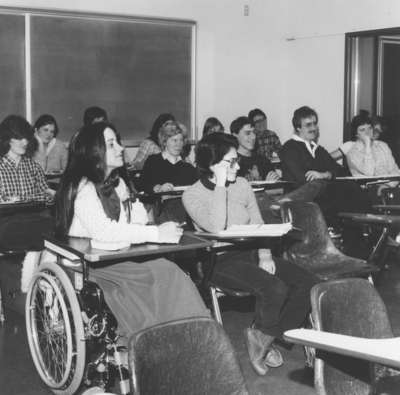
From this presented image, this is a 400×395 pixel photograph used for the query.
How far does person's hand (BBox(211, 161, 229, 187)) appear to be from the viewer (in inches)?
Answer: 149

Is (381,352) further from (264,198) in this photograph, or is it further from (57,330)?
(264,198)

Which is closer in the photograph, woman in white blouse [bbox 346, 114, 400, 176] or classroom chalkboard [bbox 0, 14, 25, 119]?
woman in white blouse [bbox 346, 114, 400, 176]

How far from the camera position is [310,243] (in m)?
4.24

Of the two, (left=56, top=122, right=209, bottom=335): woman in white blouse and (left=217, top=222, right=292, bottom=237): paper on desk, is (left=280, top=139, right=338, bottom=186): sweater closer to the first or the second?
(left=217, top=222, right=292, bottom=237): paper on desk

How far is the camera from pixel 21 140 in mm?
5027

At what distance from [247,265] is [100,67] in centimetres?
443

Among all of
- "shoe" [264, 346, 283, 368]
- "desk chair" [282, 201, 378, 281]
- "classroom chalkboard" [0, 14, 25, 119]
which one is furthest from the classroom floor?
"classroom chalkboard" [0, 14, 25, 119]

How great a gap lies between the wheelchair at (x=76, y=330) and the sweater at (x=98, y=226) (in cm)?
16

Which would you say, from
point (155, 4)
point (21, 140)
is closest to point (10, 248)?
point (21, 140)

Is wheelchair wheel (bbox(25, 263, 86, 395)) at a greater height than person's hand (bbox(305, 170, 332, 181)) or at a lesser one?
lesser

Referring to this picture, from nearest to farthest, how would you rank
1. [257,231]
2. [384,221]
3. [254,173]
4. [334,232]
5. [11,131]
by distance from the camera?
[257,231] → [384,221] → [11,131] → [334,232] → [254,173]

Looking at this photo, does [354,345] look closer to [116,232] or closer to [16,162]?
[116,232]

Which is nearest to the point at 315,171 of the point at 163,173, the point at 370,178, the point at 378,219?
the point at 370,178

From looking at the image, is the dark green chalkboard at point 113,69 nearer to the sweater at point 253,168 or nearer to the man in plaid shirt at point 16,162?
the sweater at point 253,168
